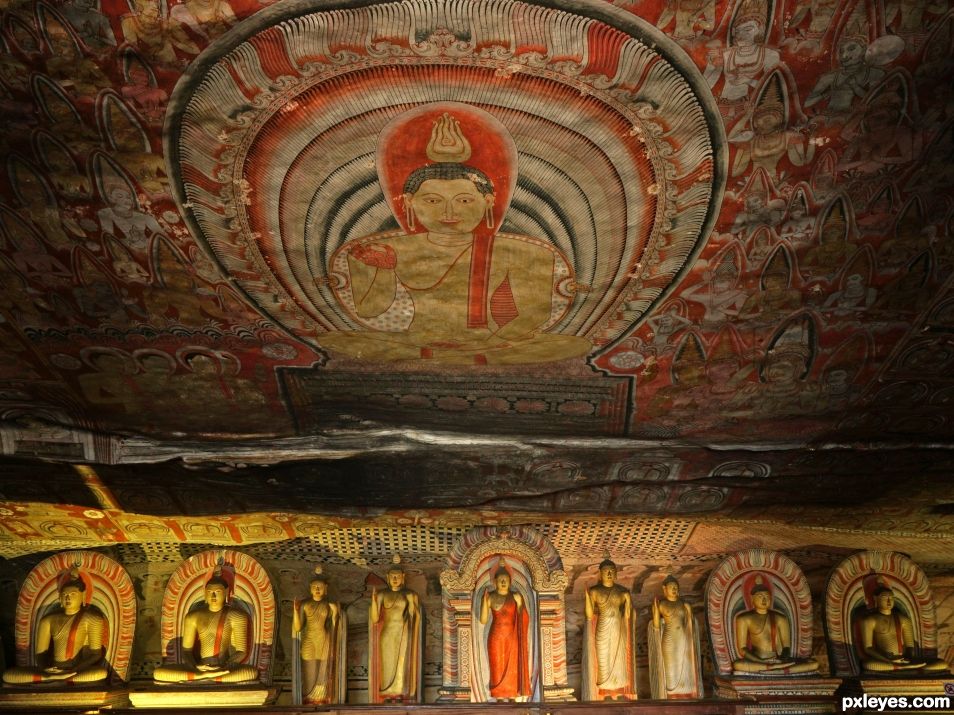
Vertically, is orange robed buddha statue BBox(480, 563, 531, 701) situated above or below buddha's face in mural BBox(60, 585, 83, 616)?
below

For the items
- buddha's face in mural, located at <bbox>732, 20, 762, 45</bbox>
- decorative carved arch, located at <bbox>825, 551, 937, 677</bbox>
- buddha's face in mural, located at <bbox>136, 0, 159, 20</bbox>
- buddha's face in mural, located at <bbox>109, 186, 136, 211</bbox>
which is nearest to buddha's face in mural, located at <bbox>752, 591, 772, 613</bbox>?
decorative carved arch, located at <bbox>825, 551, 937, 677</bbox>

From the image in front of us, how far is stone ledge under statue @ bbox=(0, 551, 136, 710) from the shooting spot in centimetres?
707

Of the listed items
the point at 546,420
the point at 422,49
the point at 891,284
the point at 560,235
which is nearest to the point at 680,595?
the point at 546,420

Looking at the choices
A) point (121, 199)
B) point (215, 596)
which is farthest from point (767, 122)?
point (215, 596)

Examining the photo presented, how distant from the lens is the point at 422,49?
3807 mm

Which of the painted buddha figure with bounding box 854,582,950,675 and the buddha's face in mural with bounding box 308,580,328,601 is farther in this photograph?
the buddha's face in mural with bounding box 308,580,328,601

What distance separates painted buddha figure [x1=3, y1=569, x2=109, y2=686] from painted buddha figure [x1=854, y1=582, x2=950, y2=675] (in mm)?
6416

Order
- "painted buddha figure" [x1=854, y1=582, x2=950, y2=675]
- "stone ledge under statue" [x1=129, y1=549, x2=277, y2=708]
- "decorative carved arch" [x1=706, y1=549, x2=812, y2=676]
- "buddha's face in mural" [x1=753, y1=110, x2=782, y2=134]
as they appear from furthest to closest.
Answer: "decorative carved arch" [x1=706, y1=549, x2=812, y2=676] → "painted buddha figure" [x1=854, y1=582, x2=950, y2=675] → "stone ledge under statue" [x1=129, y1=549, x2=277, y2=708] → "buddha's face in mural" [x1=753, y1=110, x2=782, y2=134]

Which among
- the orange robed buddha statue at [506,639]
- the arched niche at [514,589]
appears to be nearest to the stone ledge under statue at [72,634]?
the arched niche at [514,589]

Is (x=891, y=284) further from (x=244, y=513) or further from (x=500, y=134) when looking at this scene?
(x=244, y=513)

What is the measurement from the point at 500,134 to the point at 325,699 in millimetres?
5107

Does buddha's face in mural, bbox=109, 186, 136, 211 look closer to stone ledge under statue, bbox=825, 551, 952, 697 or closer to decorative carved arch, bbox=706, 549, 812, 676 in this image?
decorative carved arch, bbox=706, 549, 812, 676

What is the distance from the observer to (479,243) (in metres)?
4.80

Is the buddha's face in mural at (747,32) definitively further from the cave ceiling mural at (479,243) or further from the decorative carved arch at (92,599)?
the decorative carved arch at (92,599)
